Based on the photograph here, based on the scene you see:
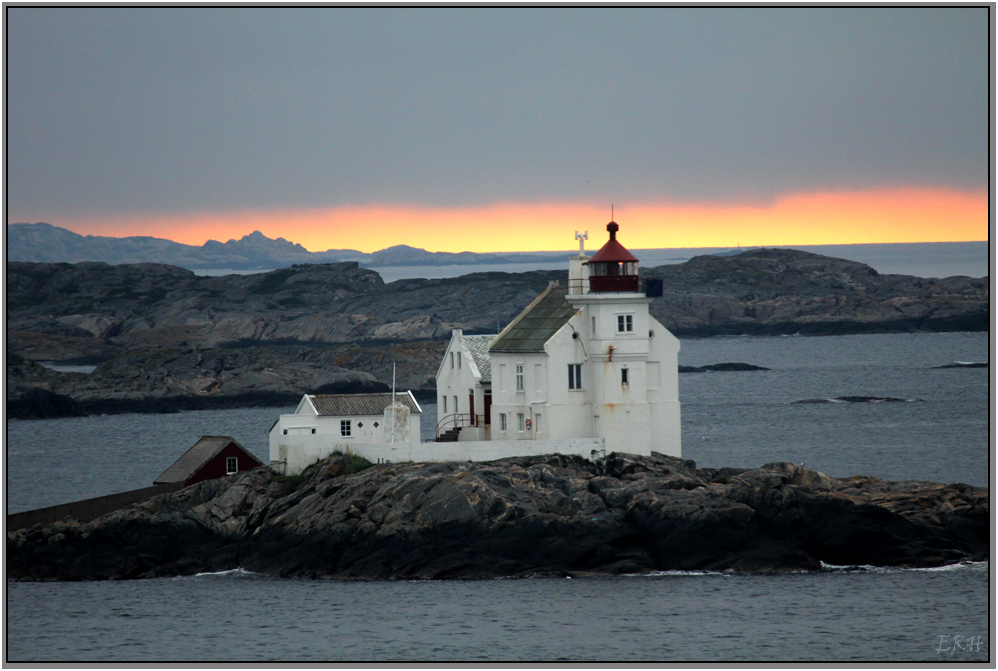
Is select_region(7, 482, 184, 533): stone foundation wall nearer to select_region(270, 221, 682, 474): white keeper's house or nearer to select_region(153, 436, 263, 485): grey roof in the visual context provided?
select_region(153, 436, 263, 485): grey roof

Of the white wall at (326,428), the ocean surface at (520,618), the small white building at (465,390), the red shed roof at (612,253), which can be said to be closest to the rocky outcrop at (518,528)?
the ocean surface at (520,618)

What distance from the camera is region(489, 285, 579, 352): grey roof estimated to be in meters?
45.6

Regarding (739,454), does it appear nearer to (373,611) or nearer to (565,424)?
(565,424)

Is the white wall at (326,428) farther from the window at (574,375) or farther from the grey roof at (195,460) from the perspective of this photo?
the window at (574,375)

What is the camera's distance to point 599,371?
45219 millimetres

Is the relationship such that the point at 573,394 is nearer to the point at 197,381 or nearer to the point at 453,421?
the point at 453,421

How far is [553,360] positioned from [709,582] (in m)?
9.80

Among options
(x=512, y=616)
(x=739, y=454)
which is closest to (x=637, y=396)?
(x=512, y=616)

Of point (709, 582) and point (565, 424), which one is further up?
point (565, 424)

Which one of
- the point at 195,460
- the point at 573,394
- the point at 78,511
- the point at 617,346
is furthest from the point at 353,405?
the point at 78,511

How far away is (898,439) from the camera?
76.3 m

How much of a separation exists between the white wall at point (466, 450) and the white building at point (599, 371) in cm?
65

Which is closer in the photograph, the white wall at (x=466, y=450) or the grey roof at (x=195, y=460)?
the white wall at (x=466, y=450)

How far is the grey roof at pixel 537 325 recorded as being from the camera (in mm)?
45562
